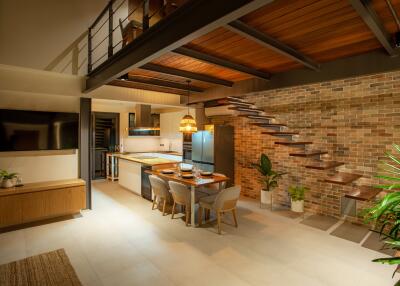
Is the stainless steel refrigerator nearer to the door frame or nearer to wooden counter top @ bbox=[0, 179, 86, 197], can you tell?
wooden counter top @ bbox=[0, 179, 86, 197]

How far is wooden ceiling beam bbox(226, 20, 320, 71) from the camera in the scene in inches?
83.3

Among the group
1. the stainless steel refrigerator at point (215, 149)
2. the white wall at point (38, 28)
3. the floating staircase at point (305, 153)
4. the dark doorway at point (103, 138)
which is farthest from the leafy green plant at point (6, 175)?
the floating staircase at point (305, 153)

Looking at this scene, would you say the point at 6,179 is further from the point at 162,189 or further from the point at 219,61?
the point at 219,61

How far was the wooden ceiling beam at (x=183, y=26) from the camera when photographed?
5.17ft

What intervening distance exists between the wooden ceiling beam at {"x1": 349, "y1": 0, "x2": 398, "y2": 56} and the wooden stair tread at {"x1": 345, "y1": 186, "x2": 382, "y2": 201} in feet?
6.57

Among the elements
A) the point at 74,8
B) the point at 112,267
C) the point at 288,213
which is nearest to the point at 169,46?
the point at 112,267

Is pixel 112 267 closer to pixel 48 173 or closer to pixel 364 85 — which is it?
pixel 48 173

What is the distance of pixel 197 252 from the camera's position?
3047 millimetres

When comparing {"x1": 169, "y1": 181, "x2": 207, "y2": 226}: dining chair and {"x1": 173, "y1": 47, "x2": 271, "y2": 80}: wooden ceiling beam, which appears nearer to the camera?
{"x1": 173, "y1": 47, "x2": 271, "y2": 80}: wooden ceiling beam

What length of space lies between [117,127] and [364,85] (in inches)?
280

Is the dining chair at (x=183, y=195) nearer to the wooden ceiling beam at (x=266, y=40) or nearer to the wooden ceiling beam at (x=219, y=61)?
the wooden ceiling beam at (x=219, y=61)

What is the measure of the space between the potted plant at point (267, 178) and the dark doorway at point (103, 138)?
5265mm

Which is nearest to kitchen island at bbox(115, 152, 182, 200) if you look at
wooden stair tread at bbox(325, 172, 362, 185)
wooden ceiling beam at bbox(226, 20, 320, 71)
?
wooden stair tread at bbox(325, 172, 362, 185)

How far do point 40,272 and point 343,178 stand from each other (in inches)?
181
